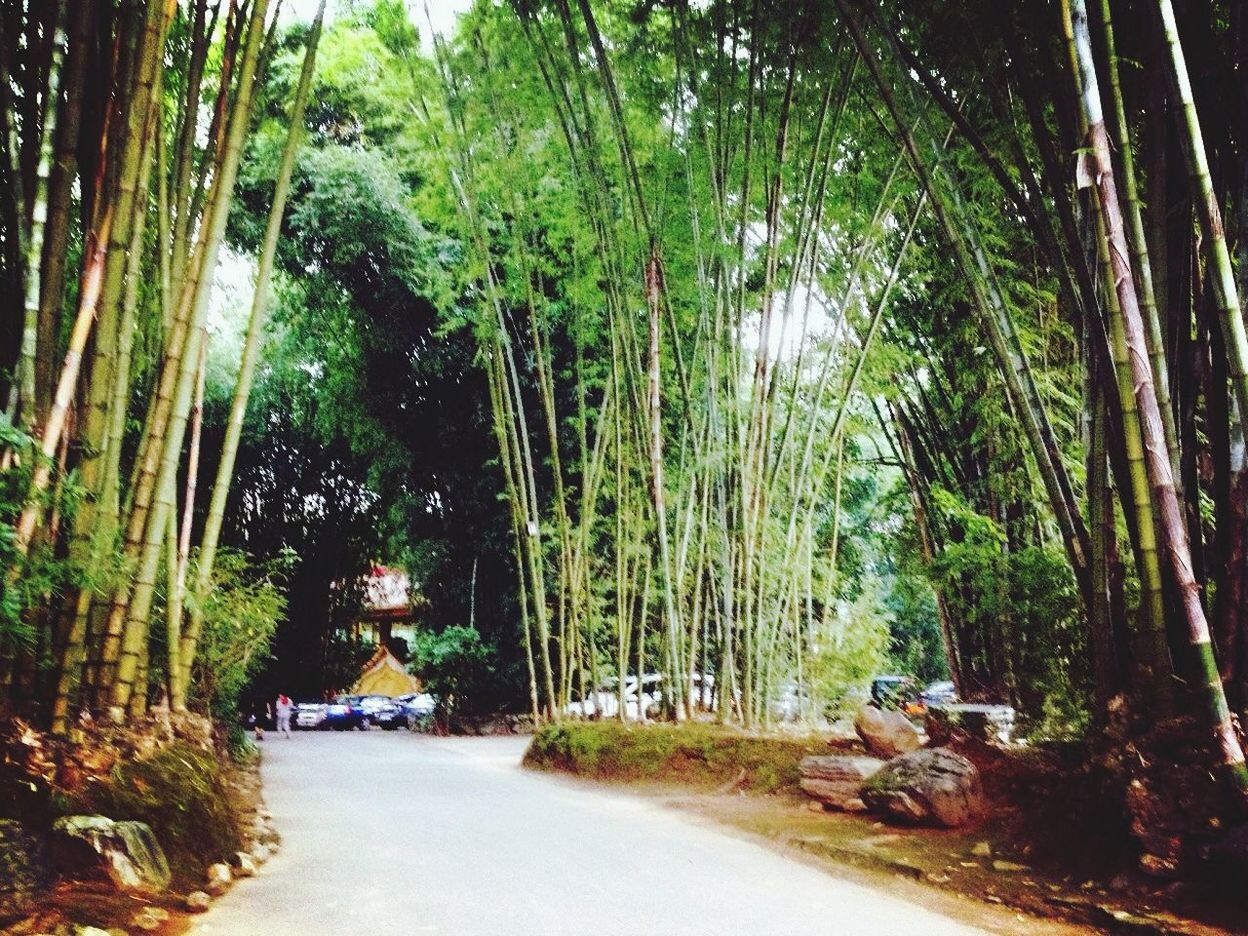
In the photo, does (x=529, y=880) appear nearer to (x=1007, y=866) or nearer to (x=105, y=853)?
(x=105, y=853)

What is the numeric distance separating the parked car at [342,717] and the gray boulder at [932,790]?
13444 mm

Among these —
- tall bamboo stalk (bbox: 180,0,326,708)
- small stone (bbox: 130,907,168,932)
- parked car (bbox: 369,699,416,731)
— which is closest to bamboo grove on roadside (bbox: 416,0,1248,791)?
tall bamboo stalk (bbox: 180,0,326,708)

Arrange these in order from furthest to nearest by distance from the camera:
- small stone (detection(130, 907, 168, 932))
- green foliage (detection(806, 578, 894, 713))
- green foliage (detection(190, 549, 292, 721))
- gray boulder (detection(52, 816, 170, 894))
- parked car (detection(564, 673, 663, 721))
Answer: parked car (detection(564, 673, 663, 721)) → green foliage (detection(806, 578, 894, 713)) → green foliage (detection(190, 549, 292, 721)) → gray boulder (detection(52, 816, 170, 894)) → small stone (detection(130, 907, 168, 932))

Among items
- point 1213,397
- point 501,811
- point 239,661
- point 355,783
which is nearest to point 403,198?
point 239,661

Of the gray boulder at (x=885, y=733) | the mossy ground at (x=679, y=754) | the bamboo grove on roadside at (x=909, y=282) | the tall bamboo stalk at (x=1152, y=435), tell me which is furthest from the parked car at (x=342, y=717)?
the tall bamboo stalk at (x=1152, y=435)

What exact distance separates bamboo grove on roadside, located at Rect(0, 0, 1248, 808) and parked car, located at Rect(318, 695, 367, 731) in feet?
32.1

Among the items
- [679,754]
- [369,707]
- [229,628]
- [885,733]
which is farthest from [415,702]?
[885,733]

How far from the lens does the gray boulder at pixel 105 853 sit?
2.09m

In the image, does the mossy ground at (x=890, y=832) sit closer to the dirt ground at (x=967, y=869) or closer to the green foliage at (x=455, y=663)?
the dirt ground at (x=967, y=869)

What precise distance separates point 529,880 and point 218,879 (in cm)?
90

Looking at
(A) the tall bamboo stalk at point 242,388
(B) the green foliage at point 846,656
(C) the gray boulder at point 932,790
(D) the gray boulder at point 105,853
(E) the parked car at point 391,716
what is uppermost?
(A) the tall bamboo stalk at point 242,388

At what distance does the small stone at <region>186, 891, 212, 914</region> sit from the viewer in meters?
2.21

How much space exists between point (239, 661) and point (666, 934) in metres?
5.50

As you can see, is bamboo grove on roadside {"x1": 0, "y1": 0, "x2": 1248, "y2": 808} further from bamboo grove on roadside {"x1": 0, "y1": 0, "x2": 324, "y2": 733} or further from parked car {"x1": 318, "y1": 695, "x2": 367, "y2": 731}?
parked car {"x1": 318, "y1": 695, "x2": 367, "y2": 731}
